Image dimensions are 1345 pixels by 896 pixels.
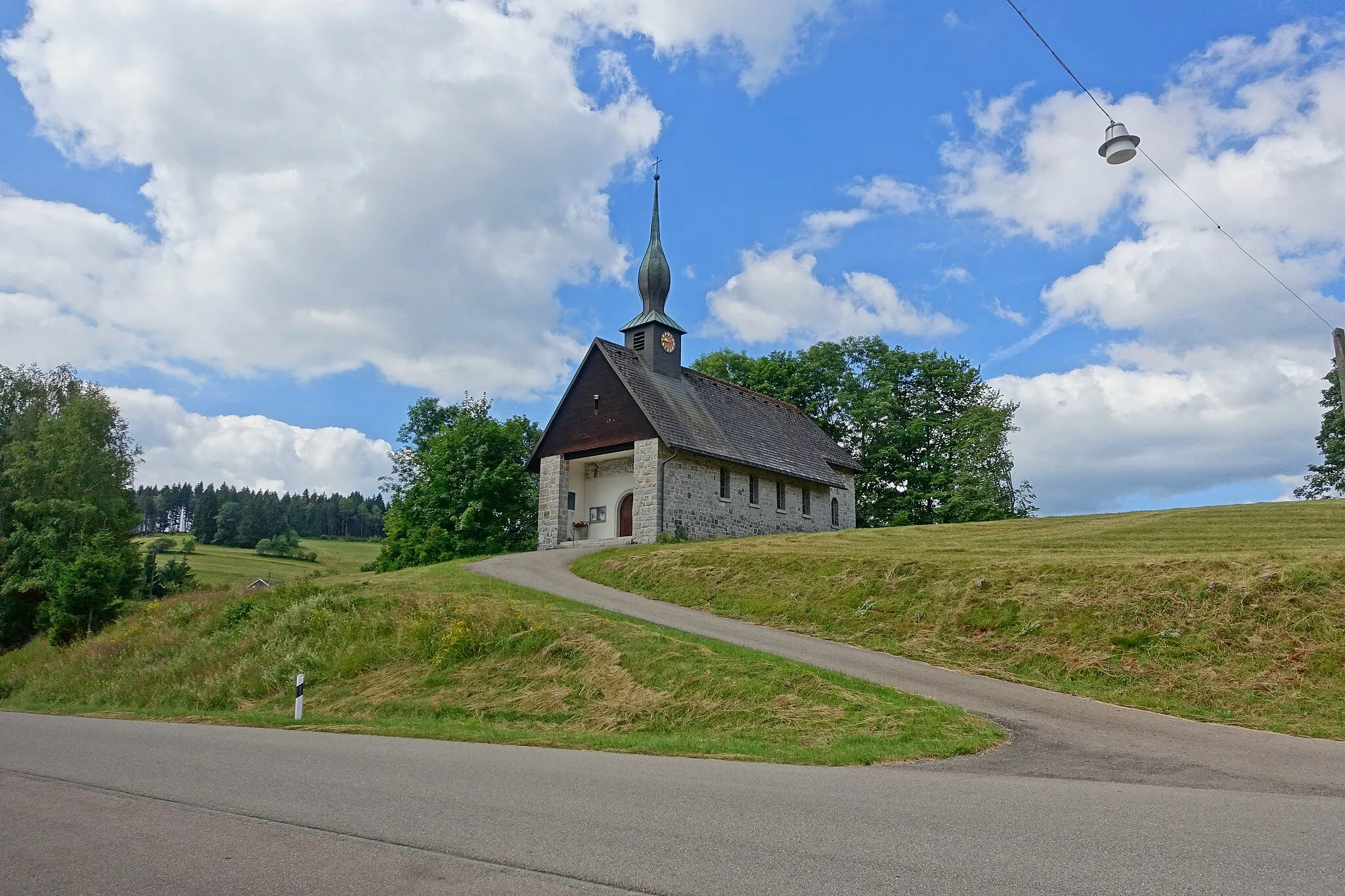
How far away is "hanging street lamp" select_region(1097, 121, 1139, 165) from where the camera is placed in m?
11.2

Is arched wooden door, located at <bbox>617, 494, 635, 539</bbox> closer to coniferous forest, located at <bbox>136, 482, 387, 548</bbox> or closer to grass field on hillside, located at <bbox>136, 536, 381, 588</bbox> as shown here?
grass field on hillside, located at <bbox>136, 536, 381, 588</bbox>

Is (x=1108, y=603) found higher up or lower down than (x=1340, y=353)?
lower down

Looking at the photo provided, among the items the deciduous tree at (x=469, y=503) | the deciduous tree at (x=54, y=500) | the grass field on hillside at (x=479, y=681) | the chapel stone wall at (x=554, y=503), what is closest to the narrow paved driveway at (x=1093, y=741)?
the grass field on hillside at (x=479, y=681)

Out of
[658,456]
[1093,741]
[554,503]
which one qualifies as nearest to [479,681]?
[1093,741]

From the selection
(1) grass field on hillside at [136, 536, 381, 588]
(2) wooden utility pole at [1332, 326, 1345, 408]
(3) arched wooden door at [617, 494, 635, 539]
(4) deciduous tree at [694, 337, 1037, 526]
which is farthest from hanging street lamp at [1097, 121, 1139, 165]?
(1) grass field on hillside at [136, 536, 381, 588]

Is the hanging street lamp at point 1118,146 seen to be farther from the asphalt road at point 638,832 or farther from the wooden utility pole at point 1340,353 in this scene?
the asphalt road at point 638,832

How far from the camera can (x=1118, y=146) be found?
11.3 metres

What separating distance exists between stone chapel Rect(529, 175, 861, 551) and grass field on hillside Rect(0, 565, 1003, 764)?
927 centimetres

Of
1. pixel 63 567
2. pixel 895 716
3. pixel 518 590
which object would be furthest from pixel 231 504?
pixel 895 716

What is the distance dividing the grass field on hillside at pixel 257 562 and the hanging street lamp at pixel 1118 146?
57210 millimetres

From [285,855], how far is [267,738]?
7148 mm

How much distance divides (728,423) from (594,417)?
20.7 feet

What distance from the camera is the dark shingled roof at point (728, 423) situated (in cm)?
3412

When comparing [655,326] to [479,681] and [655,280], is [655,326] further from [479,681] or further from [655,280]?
[479,681]
